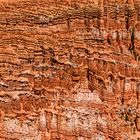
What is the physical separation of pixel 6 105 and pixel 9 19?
2.47m

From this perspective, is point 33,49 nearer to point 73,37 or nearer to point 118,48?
point 73,37

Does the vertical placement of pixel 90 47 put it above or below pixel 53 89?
above

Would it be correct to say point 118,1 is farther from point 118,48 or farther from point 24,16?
A: point 24,16

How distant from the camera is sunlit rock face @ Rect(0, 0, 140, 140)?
19094 mm

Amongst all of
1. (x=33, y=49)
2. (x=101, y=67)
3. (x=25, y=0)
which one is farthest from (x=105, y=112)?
(x=25, y=0)

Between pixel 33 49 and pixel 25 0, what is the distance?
1.41 m

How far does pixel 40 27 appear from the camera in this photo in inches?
754

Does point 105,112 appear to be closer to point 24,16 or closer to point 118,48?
point 118,48

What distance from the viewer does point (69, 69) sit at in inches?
763

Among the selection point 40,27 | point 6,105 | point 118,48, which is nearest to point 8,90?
point 6,105

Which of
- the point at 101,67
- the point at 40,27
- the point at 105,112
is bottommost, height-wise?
the point at 105,112

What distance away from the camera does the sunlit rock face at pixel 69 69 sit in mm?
19094

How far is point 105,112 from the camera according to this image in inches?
771

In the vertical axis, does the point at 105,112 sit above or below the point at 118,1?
below
